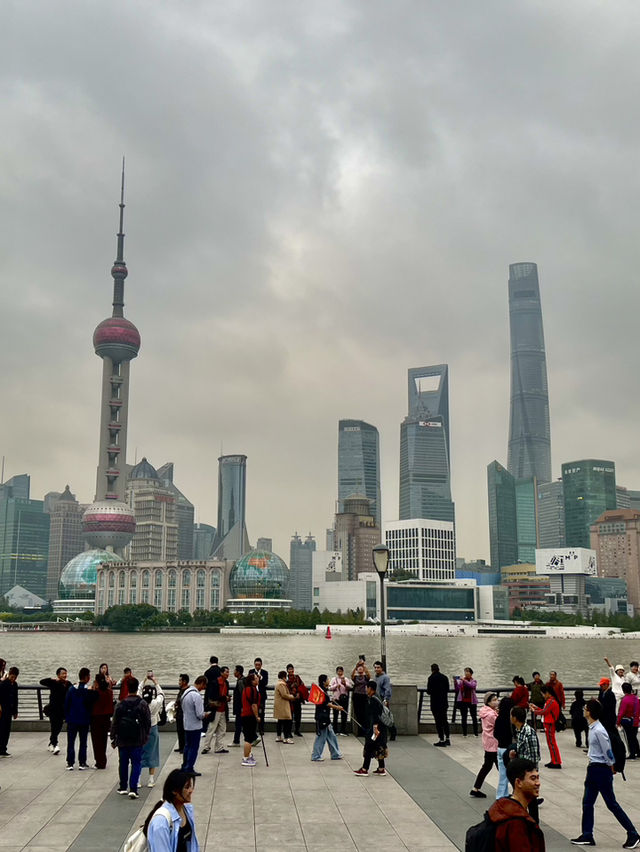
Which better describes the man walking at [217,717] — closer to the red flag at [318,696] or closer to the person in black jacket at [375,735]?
the red flag at [318,696]

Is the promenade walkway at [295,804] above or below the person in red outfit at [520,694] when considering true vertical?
below

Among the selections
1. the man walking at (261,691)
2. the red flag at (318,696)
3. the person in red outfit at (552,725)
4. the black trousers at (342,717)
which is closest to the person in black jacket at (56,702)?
the man walking at (261,691)

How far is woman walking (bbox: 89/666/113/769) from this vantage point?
58.5 ft

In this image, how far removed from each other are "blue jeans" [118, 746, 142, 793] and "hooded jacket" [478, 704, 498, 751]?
626 cm

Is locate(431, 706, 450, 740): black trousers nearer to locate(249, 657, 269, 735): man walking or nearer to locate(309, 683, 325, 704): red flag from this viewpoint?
locate(309, 683, 325, 704): red flag

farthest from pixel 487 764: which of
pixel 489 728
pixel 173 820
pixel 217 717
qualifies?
pixel 173 820

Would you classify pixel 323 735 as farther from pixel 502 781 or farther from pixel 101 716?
pixel 502 781

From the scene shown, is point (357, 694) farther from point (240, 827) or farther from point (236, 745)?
point (240, 827)

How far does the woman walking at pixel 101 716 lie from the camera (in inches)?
702

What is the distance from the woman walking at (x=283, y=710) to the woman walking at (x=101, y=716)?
4194mm

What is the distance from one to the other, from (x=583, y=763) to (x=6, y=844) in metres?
12.6

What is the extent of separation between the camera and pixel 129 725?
1523 cm

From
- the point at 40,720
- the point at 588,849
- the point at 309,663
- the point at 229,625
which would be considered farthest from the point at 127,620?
the point at 588,849

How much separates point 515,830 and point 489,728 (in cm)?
883
